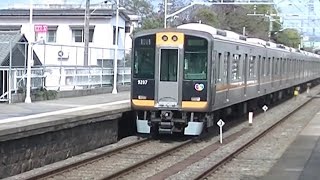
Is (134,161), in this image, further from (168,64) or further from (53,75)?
(53,75)

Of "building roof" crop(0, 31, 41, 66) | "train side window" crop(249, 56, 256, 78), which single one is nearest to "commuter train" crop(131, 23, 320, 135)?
"train side window" crop(249, 56, 256, 78)

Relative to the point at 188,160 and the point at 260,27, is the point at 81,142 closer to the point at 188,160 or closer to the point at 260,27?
the point at 188,160

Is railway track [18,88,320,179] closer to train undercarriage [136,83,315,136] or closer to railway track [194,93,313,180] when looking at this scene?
railway track [194,93,313,180]

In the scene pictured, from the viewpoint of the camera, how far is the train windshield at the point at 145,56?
17578 mm

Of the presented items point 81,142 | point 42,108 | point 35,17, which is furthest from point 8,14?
point 81,142

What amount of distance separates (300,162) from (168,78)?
4744 mm

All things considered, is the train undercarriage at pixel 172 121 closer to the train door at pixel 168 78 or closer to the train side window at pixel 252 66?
the train door at pixel 168 78

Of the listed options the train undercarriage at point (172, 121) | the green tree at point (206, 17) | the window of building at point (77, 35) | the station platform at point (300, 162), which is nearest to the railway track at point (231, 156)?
the station platform at point (300, 162)

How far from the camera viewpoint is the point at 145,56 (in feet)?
58.1

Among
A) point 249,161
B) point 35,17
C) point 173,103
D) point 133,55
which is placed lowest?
point 249,161

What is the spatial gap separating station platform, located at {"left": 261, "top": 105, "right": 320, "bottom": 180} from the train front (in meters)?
2.71

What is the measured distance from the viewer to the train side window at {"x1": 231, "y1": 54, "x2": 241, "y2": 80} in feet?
66.5

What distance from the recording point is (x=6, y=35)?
81.5 feet

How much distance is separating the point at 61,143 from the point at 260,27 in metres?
72.0
